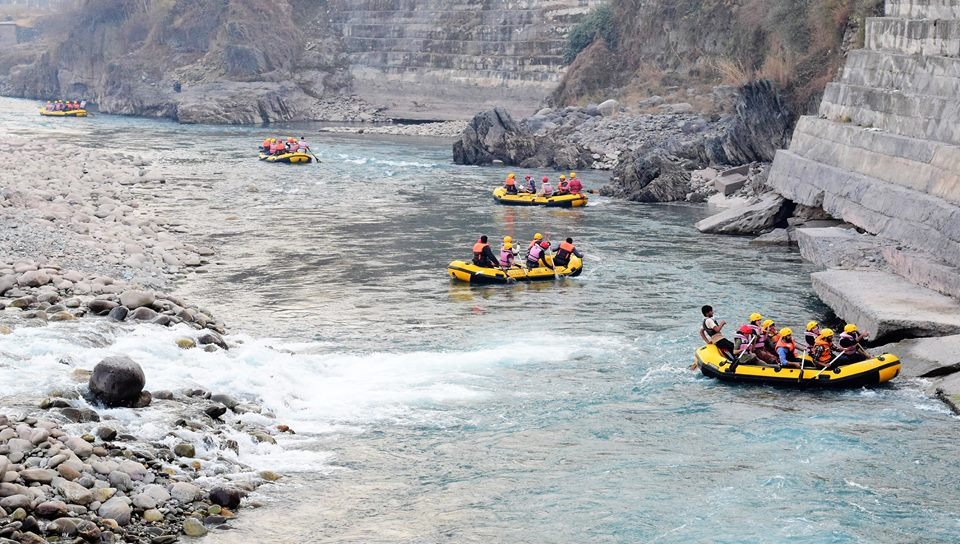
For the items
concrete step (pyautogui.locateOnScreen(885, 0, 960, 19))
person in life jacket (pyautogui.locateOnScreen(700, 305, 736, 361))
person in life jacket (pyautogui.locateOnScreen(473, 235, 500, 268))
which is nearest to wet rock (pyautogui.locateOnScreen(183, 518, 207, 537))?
person in life jacket (pyautogui.locateOnScreen(700, 305, 736, 361))

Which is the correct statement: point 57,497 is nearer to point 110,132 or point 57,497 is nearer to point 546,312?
point 546,312

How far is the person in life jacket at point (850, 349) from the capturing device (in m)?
21.3

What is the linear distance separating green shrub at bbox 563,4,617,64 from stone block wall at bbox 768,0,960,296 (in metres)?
42.8

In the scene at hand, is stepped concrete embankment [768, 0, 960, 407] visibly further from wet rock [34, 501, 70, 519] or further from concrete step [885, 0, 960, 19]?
wet rock [34, 501, 70, 519]

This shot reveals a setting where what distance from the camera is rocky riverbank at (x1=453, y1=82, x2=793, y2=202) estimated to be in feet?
156

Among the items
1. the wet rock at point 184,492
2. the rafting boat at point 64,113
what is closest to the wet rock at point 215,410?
the wet rock at point 184,492

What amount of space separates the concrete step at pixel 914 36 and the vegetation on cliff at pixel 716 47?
28.4 feet

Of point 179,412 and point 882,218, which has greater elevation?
point 882,218


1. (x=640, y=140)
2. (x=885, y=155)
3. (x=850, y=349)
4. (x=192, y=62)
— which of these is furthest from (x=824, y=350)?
(x=192, y=62)

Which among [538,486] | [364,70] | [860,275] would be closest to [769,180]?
[860,275]

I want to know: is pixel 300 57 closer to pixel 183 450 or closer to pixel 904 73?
pixel 904 73

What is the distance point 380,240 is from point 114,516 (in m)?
23.3

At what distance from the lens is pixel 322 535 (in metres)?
14.8

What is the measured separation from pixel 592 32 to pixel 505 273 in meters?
55.1
